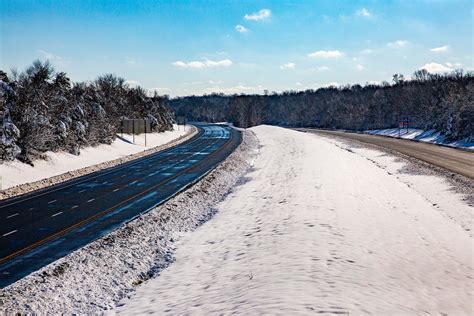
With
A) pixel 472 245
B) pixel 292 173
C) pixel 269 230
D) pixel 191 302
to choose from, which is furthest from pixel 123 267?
pixel 292 173

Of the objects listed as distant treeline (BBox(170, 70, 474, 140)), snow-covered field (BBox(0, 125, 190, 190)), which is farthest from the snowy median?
distant treeline (BBox(170, 70, 474, 140))

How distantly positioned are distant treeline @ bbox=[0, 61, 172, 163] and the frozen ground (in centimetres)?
1972

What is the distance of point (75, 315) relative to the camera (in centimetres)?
1009

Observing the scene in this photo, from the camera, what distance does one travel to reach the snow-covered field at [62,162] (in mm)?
30333

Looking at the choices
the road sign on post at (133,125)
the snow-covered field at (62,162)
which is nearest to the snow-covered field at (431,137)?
the snow-covered field at (62,162)

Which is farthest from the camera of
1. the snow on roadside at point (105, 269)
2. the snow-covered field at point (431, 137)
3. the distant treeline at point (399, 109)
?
the distant treeline at point (399, 109)

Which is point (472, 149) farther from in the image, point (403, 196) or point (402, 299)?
point (402, 299)

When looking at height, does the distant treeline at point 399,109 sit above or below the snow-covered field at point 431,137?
above

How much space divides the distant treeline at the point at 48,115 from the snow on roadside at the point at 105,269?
19657 mm

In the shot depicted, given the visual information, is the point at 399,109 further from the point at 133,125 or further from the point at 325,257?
the point at 325,257

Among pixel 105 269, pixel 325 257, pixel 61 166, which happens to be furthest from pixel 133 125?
pixel 325 257

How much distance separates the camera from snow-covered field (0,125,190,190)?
30.3 metres

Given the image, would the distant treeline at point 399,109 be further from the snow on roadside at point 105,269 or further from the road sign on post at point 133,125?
the snow on roadside at point 105,269

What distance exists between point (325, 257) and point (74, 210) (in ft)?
47.7
